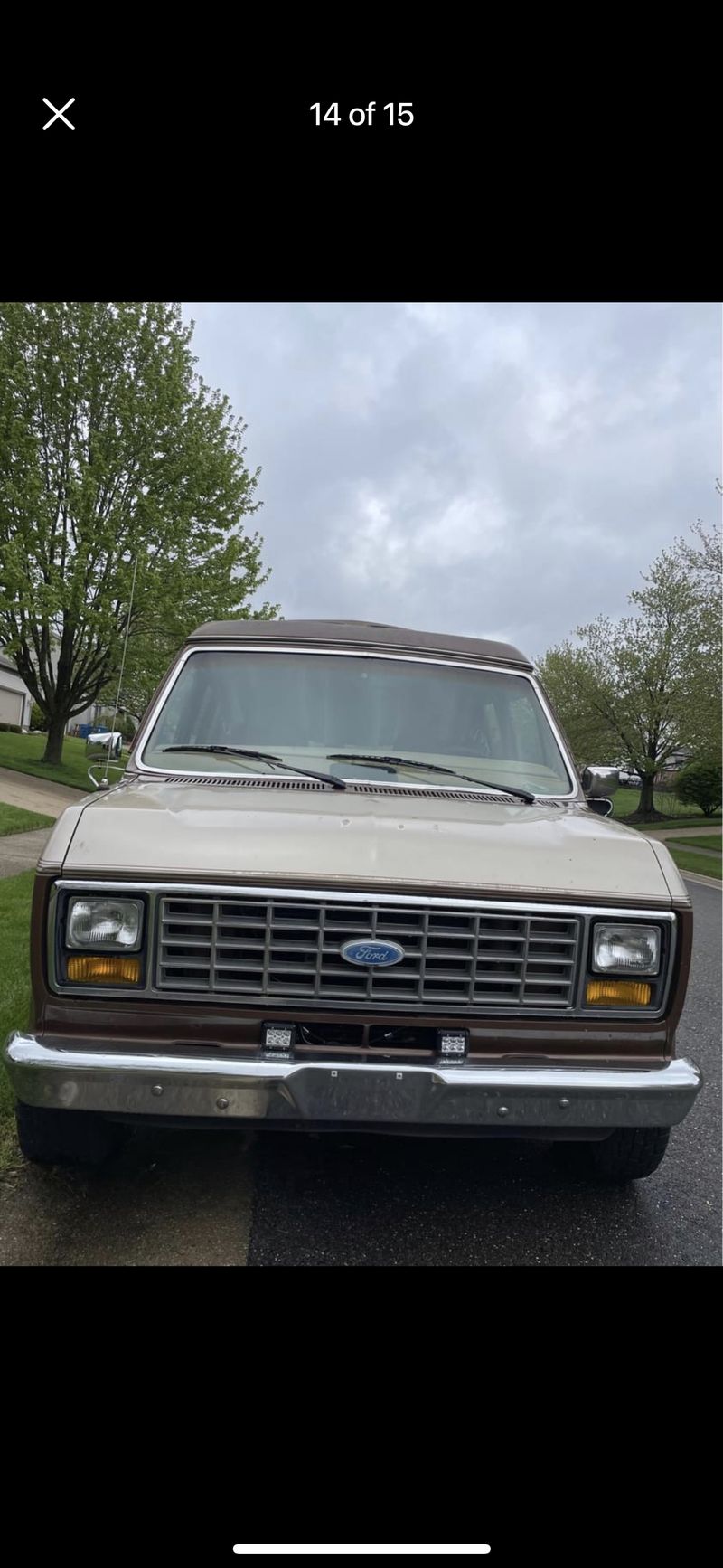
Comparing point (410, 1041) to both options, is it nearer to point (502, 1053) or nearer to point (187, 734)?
point (502, 1053)

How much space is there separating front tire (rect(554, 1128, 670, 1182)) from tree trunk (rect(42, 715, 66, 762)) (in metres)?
17.3

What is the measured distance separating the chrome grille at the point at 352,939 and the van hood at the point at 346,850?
0.26 ft

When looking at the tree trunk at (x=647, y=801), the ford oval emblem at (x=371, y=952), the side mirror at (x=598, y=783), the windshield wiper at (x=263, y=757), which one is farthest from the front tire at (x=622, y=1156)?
the tree trunk at (x=647, y=801)

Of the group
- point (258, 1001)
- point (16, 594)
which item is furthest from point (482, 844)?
point (16, 594)

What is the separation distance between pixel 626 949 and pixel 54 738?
59.7ft

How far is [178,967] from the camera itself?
7.70 ft

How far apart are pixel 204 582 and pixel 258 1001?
45.6 feet

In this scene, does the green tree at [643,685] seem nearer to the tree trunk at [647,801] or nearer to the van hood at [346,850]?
the tree trunk at [647,801]

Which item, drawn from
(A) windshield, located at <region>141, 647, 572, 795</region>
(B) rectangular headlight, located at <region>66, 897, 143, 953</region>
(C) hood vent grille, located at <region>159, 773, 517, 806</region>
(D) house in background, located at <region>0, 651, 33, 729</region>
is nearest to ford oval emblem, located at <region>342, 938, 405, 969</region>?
(B) rectangular headlight, located at <region>66, 897, 143, 953</region>

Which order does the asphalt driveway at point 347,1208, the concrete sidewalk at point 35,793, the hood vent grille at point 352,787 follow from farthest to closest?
the concrete sidewalk at point 35,793 → the hood vent grille at point 352,787 → the asphalt driveway at point 347,1208

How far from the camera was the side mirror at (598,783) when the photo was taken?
3783mm

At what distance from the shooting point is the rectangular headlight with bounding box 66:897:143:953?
2332mm

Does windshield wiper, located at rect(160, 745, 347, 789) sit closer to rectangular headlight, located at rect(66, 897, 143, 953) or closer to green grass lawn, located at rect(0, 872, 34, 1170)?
rectangular headlight, located at rect(66, 897, 143, 953)

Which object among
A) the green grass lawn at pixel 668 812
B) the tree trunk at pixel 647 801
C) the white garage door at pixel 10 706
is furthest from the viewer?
the white garage door at pixel 10 706
